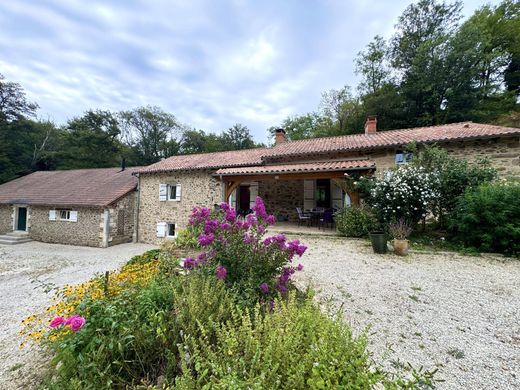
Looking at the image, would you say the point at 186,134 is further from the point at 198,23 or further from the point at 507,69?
the point at 507,69

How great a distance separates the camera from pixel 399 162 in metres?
8.62

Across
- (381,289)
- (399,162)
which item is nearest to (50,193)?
(381,289)

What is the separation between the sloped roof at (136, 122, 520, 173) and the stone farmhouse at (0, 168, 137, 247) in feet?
10.2

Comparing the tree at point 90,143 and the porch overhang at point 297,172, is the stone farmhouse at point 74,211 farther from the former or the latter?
the porch overhang at point 297,172

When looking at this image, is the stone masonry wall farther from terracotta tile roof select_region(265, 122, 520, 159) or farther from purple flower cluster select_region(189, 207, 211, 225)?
purple flower cluster select_region(189, 207, 211, 225)

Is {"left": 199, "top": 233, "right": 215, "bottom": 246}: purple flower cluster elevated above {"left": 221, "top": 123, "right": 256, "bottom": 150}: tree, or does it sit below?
below

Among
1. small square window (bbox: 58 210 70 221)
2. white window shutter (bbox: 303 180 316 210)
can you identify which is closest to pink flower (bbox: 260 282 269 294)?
white window shutter (bbox: 303 180 316 210)

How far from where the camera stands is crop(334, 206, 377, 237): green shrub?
7.36 metres

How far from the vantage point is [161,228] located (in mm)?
12914

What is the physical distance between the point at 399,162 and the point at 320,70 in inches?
228

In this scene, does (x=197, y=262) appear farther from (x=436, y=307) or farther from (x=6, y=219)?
(x=6, y=219)

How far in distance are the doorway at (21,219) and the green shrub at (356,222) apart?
846 inches

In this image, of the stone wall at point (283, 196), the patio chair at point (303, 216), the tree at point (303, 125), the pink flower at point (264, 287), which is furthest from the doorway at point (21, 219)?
the tree at point (303, 125)

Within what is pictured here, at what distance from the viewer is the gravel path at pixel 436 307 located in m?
2.14
